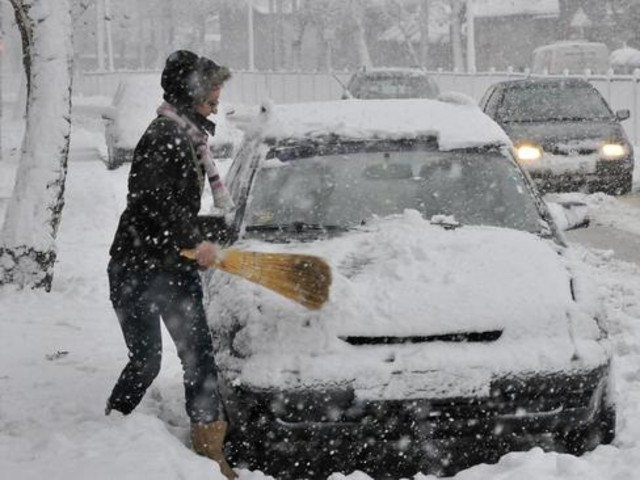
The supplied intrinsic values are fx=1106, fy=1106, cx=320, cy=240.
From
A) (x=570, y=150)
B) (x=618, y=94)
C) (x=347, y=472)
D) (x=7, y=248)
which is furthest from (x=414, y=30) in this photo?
(x=347, y=472)

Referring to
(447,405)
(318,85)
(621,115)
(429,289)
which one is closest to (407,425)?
(447,405)

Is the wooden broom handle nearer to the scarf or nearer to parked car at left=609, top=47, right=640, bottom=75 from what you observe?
the scarf

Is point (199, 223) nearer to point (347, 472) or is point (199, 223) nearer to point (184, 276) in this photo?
point (184, 276)

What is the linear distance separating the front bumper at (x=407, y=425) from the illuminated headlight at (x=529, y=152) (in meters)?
10.4

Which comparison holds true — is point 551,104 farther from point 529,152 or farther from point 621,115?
point 529,152

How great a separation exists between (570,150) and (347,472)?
1085cm

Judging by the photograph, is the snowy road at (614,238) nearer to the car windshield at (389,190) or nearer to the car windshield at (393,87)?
the car windshield at (389,190)

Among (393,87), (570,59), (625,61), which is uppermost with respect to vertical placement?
(393,87)

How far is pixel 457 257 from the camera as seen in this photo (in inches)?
195

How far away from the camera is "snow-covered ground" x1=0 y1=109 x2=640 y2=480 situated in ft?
14.8

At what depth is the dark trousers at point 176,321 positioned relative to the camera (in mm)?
4766

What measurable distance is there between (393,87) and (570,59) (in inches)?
786

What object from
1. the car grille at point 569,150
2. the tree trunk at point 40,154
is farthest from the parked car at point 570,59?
the tree trunk at point 40,154

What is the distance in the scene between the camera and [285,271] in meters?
4.66
